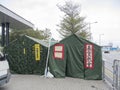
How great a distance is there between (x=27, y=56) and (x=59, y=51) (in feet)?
6.74

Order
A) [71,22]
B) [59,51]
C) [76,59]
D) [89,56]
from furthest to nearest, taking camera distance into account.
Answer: [71,22], [59,51], [76,59], [89,56]

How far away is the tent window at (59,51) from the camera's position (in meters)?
10.9

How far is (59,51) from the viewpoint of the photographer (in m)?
10.9

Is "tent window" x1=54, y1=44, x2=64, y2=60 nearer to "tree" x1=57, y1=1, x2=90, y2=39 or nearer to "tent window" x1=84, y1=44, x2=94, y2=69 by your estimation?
"tent window" x1=84, y1=44, x2=94, y2=69

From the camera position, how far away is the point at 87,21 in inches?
1334

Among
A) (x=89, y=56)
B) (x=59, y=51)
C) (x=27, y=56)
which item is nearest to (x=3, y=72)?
(x=59, y=51)

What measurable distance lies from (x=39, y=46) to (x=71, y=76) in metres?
2.54

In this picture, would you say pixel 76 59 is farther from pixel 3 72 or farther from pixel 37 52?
pixel 3 72

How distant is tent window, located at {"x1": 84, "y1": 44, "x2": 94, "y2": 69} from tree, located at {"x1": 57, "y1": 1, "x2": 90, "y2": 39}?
1987 cm

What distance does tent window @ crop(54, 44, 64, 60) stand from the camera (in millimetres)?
10898

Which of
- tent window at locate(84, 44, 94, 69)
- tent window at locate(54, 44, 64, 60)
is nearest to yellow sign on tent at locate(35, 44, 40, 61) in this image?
tent window at locate(54, 44, 64, 60)

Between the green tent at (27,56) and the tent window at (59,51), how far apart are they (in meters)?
0.64

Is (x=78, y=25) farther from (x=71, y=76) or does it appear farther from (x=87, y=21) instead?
(x=71, y=76)

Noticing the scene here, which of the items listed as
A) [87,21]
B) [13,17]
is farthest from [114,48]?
[13,17]
